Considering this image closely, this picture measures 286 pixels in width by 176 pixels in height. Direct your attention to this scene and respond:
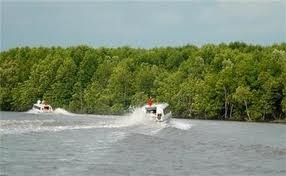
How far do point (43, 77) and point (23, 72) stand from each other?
752 centimetres

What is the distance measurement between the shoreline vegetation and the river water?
171 feet

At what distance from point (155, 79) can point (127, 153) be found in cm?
8448

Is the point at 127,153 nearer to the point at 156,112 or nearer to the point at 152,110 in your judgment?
the point at 156,112

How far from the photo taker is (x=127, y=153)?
3519 cm

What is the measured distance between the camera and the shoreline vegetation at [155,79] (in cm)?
10106

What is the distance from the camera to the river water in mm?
29125

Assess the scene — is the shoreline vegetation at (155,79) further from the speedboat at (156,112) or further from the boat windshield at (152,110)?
the boat windshield at (152,110)

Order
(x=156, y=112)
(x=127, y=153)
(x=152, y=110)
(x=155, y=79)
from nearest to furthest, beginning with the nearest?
(x=127, y=153) < (x=156, y=112) < (x=152, y=110) < (x=155, y=79)

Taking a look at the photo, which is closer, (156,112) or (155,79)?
(156,112)

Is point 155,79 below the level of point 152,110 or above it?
above

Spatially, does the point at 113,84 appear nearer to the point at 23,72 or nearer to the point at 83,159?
the point at 23,72

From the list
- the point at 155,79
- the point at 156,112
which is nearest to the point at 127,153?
the point at 156,112

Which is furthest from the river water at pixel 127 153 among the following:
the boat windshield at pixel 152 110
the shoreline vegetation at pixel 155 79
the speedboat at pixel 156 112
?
the shoreline vegetation at pixel 155 79

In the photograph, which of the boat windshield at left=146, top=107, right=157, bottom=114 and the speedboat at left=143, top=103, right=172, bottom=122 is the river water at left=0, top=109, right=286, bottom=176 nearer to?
the speedboat at left=143, top=103, right=172, bottom=122
